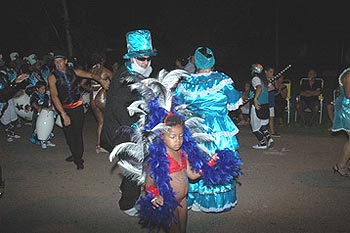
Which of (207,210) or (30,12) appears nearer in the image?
(207,210)

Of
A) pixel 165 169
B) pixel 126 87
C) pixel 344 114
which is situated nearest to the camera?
pixel 165 169

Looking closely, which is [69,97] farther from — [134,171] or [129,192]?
[134,171]

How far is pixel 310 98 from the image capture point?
11.8 metres

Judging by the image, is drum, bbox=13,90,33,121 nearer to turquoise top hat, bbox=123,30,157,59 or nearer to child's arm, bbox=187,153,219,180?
turquoise top hat, bbox=123,30,157,59

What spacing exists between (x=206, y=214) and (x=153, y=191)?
6.32 ft

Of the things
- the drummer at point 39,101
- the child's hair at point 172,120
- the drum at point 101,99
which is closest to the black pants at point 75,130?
the drum at point 101,99

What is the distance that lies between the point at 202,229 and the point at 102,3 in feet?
77.0

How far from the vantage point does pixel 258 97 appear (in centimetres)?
871

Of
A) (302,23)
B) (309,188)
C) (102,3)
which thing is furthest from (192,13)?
(309,188)

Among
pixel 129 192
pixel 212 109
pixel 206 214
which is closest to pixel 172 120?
pixel 212 109

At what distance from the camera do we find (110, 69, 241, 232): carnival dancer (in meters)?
3.80

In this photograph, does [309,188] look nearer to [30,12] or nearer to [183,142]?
[183,142]

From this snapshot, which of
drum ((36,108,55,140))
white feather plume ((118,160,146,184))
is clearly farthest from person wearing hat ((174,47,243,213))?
drum ((36,108,55,140))

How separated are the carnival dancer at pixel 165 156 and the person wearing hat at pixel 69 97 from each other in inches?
136
